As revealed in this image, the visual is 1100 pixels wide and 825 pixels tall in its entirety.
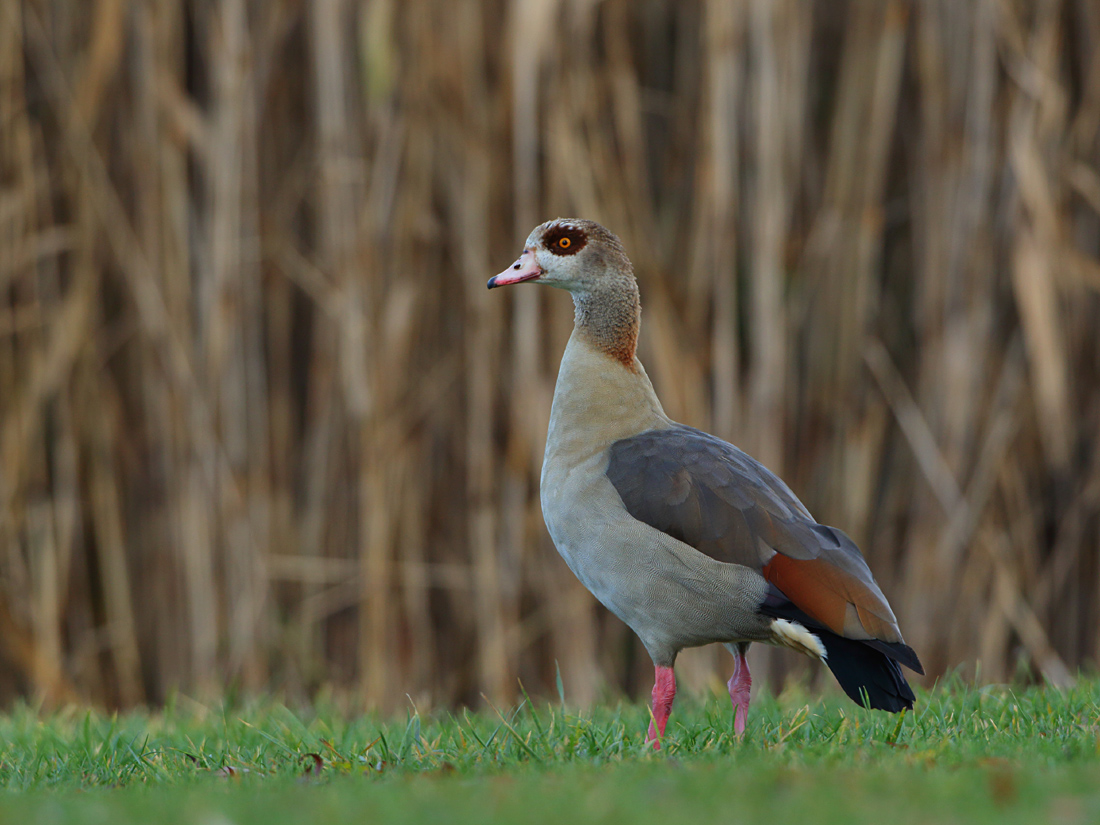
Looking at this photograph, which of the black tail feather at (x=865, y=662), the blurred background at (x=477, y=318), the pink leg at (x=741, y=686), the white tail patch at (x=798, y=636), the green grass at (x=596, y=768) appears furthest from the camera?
the blurred background at (x=477, y=318)

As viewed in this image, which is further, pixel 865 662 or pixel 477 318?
pixel 477 318

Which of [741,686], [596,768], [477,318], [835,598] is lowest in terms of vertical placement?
[741,686]

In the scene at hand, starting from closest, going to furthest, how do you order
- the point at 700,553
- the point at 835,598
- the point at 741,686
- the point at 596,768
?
the point at 596,768 < the point at 835,598 < the point at 700,553 < the point at 741,686

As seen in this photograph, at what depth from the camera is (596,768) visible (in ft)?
9.05

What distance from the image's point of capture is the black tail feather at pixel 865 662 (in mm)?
3213

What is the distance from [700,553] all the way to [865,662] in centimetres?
50

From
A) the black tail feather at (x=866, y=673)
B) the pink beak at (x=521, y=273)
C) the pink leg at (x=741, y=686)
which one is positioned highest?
the pink beak at (x=521, y=273)

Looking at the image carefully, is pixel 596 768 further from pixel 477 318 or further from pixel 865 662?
pixel 477 318

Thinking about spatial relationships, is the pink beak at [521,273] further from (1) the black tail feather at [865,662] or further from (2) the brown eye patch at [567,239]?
(1) the black tail feather at [865,662]

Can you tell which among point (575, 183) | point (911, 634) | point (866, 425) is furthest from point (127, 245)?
Answer: point (911, 634)

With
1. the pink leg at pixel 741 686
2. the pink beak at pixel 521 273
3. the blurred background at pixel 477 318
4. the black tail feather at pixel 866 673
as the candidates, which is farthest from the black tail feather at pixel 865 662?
the blurred background at pixel 477 318

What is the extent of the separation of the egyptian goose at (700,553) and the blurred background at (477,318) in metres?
1.76

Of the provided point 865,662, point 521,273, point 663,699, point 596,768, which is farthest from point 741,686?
point 521,273

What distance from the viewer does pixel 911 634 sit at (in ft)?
18.3
